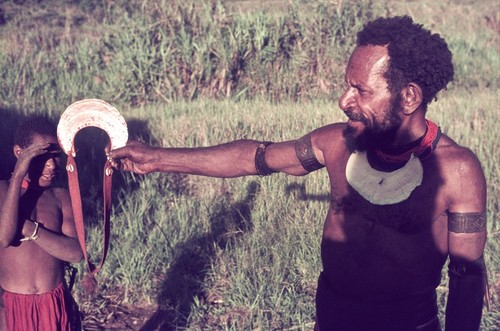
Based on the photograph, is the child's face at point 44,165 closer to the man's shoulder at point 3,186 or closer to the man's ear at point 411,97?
the man's shoulder at point 3,186

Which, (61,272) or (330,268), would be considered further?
(61,272)

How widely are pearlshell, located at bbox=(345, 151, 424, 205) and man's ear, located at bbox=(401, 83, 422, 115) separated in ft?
0.60

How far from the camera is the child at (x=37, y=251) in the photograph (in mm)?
2924

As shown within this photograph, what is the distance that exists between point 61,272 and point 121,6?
26.4 feet

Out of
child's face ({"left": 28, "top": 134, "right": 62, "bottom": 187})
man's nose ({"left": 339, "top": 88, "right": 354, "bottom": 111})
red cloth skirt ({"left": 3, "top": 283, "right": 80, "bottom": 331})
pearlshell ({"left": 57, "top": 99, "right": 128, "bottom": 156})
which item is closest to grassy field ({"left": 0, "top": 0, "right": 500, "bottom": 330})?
red cloth skirt ({"left": 3, "top": 283, "right": 80, "bottom": 331})

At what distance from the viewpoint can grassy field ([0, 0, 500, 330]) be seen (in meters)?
4.51

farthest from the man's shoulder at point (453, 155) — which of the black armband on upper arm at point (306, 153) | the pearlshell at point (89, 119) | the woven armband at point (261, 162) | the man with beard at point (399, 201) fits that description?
the pearlshell at point (89, 119)

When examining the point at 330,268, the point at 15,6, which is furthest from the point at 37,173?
the point at 15,6

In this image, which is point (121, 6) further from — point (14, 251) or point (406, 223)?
point (406, 223)

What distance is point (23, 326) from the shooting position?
9.62 ft

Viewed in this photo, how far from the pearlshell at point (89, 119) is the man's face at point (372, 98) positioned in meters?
0.87

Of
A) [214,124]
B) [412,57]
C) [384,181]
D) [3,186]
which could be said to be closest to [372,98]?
[412,57]

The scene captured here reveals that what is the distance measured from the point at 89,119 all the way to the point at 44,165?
450mm

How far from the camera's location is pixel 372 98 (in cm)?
248
